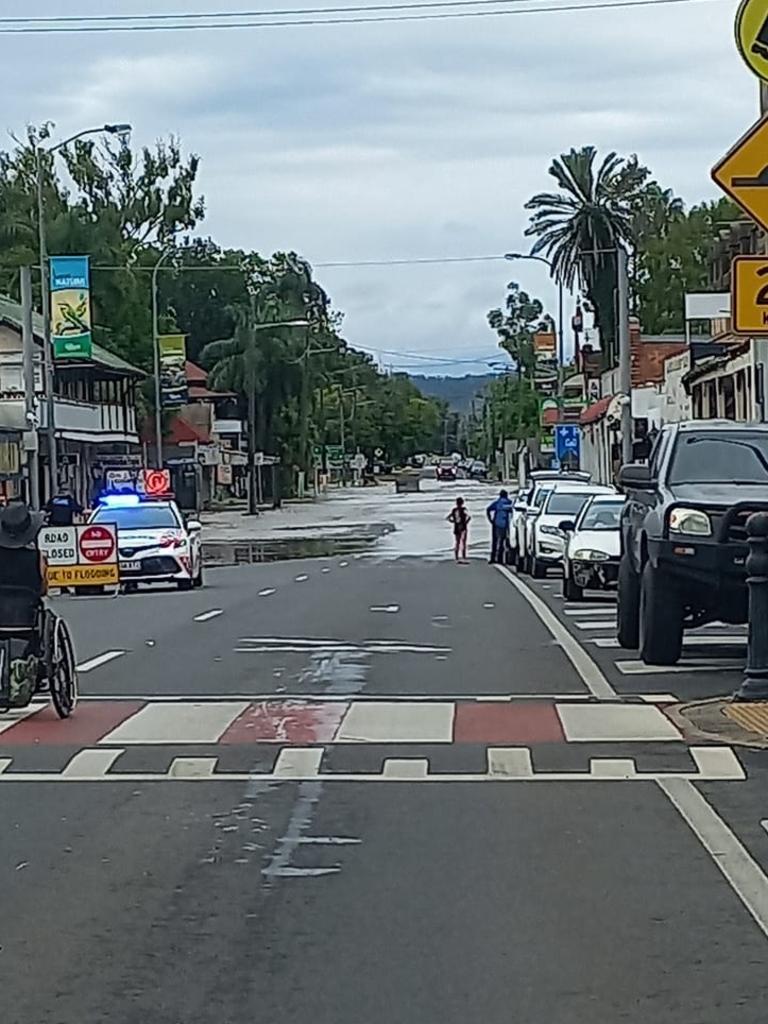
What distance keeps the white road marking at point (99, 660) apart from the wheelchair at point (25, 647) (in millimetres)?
4099

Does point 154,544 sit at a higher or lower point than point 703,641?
higher

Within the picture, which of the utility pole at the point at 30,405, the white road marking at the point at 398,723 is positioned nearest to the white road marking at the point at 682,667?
the white road marking at the point at 398,723

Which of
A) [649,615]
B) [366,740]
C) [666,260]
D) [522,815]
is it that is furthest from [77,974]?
[666,260]

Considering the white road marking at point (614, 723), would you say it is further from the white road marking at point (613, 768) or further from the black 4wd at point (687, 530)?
the black 4wd at point (687, 530)

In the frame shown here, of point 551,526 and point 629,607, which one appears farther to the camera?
point 551,526

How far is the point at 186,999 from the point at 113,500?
95.2 ft

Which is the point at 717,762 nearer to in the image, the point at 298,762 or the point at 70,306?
the point at 298,762

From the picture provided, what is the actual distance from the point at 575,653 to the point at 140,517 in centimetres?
1645

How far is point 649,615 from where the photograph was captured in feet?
53.7

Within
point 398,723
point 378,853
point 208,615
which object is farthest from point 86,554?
point 378,853

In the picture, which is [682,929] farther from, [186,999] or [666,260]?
[666,260]

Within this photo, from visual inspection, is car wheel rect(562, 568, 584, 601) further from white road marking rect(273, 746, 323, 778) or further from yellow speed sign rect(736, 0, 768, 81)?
yellow speed sign rect(736, 0, 768, 81)

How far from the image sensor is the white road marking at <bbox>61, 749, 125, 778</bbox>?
446 inches

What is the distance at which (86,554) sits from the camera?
31906mm
